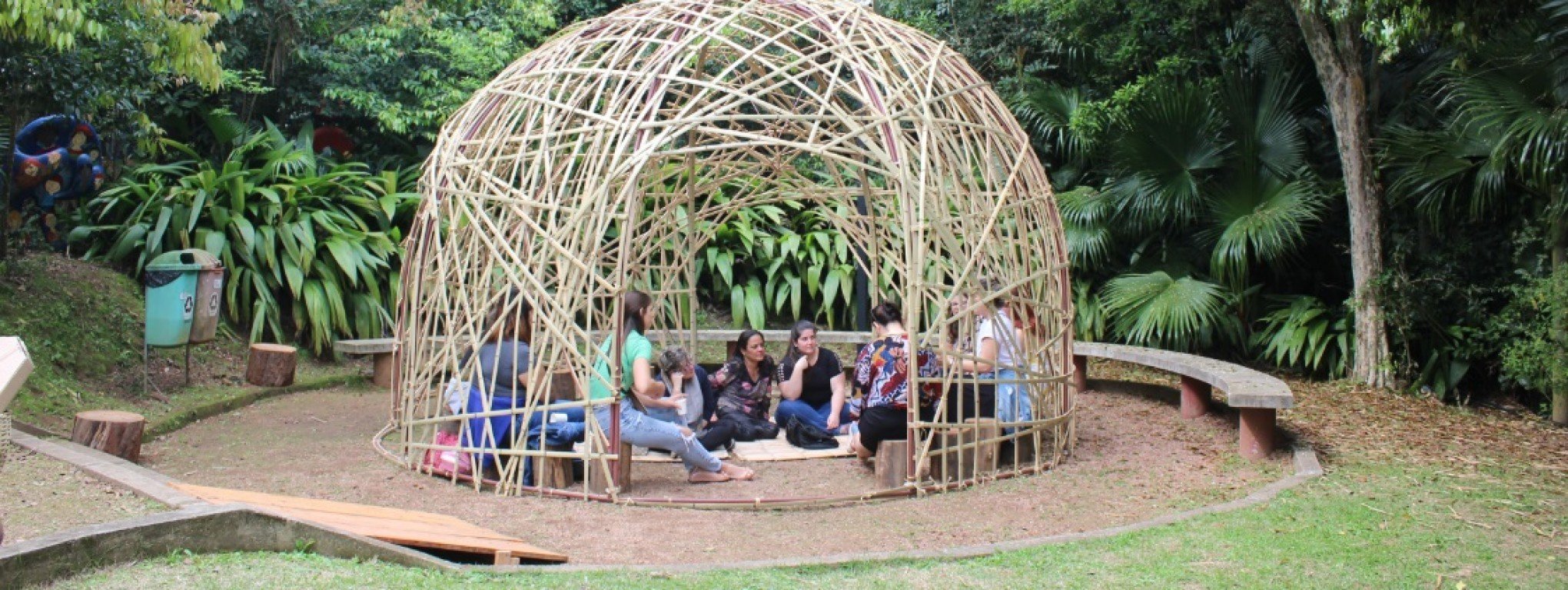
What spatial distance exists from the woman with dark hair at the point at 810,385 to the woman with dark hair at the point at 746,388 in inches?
6.4

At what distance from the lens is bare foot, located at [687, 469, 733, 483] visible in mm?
8164

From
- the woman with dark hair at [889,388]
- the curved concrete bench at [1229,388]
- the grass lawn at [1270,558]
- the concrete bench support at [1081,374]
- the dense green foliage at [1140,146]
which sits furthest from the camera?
the concrete bench support at [1081,374]

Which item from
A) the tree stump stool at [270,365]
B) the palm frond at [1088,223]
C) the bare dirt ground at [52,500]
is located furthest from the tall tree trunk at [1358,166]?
the bare dirt ground at [52,500]

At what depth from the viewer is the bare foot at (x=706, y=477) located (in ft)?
26.8

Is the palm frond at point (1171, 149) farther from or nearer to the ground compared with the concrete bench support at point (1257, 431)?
farther from the ground

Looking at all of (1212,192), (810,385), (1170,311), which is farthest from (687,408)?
(1212,192)

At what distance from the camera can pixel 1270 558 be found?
19.0 feet

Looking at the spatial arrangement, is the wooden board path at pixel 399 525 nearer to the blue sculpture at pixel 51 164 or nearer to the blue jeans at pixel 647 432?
the blue jeans at pixel 647 432

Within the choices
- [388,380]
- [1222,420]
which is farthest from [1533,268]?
[388,380]

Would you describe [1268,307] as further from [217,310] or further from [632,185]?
[217,310]

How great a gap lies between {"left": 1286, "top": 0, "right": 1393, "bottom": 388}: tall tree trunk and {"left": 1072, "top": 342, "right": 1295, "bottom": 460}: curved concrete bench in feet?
6.96

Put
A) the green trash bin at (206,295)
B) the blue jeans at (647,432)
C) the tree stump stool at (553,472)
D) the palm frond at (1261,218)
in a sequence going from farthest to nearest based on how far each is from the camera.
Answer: the palm frond at (1261,218), the green trash bin at (206,295), the blue jeans at (647,432), the tree stump stool at (553,472)

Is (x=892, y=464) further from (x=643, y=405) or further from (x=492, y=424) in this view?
(x=492, y=424)

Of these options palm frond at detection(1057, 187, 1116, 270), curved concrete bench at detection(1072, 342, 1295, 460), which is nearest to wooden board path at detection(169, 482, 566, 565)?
curved concrete bench at detection(1072, 342, 1295, 460)
